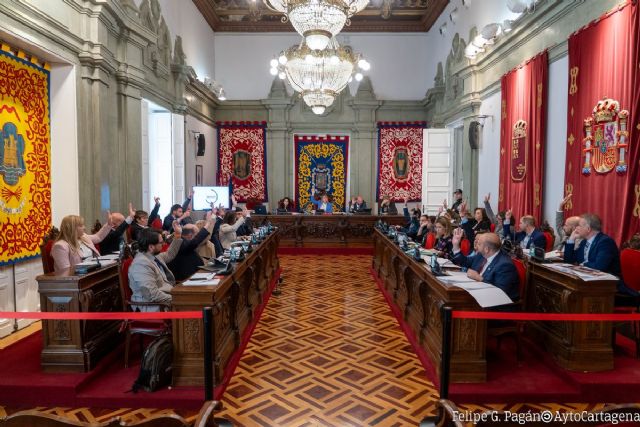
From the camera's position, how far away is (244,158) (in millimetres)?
14555

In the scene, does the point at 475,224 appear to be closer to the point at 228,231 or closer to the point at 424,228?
the point at 424,228

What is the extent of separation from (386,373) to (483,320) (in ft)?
3.33

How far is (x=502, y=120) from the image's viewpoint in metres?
8.46

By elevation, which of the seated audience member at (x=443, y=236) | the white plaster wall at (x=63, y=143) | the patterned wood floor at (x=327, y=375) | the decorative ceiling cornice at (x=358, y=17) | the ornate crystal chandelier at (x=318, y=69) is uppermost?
the decorative ceiling cornice at (x=358, y=17)

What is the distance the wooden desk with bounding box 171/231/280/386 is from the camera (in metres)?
3.64

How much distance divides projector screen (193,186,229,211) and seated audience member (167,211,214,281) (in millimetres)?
6480

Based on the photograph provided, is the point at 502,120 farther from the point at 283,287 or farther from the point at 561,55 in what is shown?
the point at 283,287

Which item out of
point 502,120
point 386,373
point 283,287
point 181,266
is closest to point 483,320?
point 386,373

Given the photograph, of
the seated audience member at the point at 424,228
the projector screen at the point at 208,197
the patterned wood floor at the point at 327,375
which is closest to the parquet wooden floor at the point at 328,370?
the patterned wood floor at the point at 327,375

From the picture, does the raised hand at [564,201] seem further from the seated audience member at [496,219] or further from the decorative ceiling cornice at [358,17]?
the decorative ceiling cornice at [358,17]

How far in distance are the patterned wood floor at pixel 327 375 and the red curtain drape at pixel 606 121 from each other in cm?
260

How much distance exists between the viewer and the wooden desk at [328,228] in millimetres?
11523

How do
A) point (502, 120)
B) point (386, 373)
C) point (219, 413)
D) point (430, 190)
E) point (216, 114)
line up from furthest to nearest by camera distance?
point (216, 114), point (430, 190), point (502, 120), point (386, 373), point (219, 413)

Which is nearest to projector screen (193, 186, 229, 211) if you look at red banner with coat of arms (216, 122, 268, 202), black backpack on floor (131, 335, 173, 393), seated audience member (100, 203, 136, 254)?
red banner with coat of arms (216, 122, 268, 202)
